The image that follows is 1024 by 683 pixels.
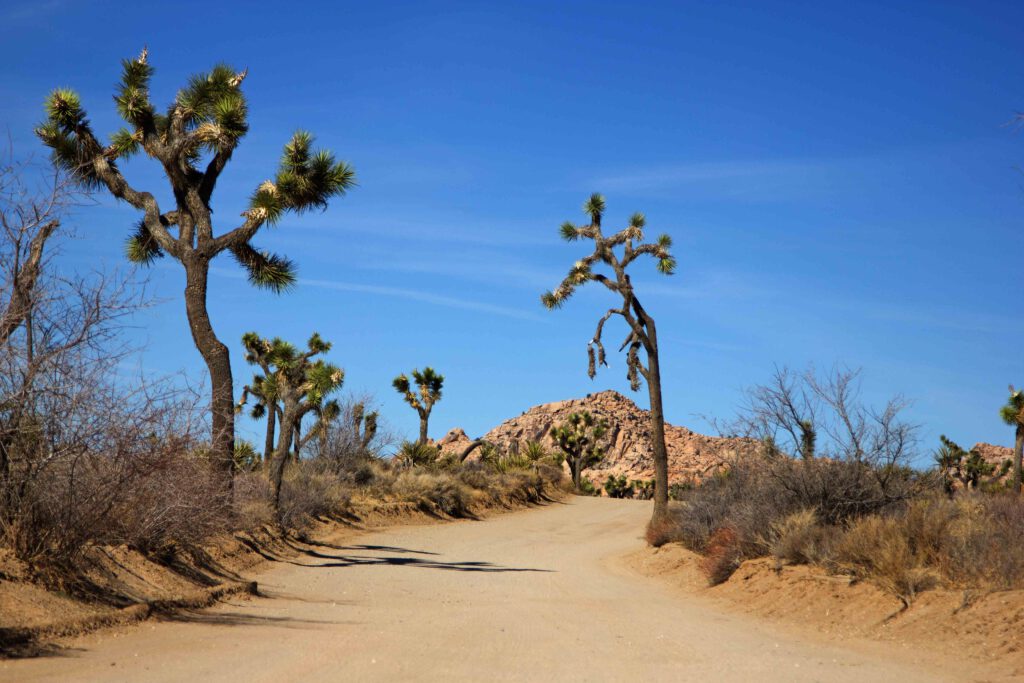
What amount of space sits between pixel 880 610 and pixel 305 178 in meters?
16.0

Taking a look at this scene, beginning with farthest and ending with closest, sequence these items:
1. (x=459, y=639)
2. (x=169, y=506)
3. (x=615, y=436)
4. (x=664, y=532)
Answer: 1. (x=615, y=436)
2. (x=664, y=532)
3. (x=169, y=506)
4. (x=459, y=639)

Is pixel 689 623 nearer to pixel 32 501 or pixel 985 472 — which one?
pixel 32 501

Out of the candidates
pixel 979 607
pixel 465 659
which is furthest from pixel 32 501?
pixel 979 607

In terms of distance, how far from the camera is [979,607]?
1216 cm

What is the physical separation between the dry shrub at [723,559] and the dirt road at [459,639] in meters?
0.97

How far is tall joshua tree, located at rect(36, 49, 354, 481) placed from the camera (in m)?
22.5

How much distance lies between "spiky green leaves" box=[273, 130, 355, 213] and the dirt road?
8588mm

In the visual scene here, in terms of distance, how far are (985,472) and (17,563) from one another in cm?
6732

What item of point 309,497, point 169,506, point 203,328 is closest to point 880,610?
point 169,506

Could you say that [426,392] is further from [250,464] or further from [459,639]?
[459,639]

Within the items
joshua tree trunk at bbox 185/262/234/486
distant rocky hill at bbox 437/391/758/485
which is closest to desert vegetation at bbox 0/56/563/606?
joshua tree trunk at bbox 185/262/234/486

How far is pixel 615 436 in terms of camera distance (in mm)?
109375

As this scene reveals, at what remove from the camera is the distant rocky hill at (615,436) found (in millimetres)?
98500

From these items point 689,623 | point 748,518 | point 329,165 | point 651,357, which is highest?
point 329,165
